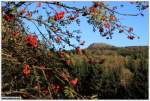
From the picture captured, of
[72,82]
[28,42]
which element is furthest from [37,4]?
[72,82]

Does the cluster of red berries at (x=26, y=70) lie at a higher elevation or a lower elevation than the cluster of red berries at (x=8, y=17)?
lower

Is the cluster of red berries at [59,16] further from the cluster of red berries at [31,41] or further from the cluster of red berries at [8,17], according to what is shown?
the cluster of red berries at [8,17]

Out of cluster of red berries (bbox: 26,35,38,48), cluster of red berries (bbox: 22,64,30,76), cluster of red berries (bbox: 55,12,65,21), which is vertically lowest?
cluster of red berries (bbox: 22,64,30,76)

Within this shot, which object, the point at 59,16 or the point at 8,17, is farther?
the point at 59,16

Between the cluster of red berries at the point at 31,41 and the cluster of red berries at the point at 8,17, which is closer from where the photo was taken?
the cluster of red berries at the point at 8,17

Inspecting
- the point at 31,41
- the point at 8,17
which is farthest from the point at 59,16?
the point at 8,17

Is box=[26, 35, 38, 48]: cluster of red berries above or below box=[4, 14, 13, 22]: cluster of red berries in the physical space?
below

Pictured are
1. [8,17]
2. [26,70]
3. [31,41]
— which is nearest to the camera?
[26,70]

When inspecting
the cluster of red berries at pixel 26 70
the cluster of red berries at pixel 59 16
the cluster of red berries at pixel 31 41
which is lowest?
the cluster of red berries at pixel 26 70

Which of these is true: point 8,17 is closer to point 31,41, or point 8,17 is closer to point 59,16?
point 31,41

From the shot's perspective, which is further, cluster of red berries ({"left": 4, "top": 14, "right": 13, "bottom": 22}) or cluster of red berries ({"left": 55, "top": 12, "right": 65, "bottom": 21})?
cluster of red berries ({"left": 55, "top": 12, "right": 65, "bottom": 21})

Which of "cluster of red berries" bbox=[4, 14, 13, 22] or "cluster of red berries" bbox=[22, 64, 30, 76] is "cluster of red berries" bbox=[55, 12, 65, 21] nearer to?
"cluster of red berries" bbox=[4, 14, 13, 22]

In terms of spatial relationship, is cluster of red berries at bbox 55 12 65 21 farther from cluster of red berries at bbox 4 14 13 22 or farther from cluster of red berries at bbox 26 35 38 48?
cluster of red berries at bbox 4 14 13 22

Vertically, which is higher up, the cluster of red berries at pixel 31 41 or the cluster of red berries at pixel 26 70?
the cluster of red berries at pixel 31 41
